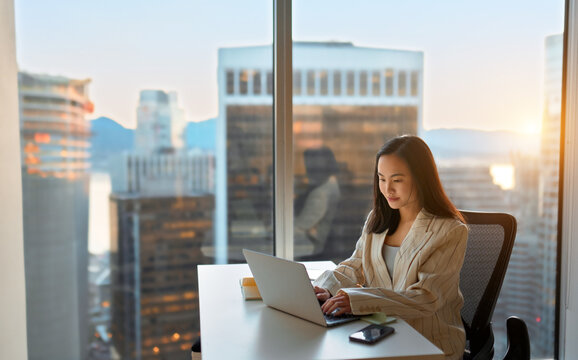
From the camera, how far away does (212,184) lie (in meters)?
2.84

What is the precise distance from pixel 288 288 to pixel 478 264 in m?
0.75


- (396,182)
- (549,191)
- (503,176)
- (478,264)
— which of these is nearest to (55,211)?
(396,182)

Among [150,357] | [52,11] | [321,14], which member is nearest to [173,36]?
[52,11]

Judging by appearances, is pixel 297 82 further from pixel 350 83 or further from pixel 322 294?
pixel 322 294

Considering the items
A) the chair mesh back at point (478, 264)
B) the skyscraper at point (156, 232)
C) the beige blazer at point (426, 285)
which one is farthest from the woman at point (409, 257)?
the skyscraper at point (156, 232)

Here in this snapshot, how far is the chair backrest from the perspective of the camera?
1.82 meters

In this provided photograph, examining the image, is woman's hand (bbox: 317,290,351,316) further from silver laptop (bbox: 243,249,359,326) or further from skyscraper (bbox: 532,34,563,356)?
skyscraper (bbox: 532,34,563,356)

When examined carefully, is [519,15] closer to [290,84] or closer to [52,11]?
[290,84]

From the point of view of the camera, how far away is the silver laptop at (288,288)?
1.49 meters

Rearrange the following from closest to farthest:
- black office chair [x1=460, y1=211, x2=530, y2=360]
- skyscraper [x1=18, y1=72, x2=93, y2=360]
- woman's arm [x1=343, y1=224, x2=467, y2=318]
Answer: woman's arm [x1=343, y1=224, x2=467, y2=318] → black office chair [x1=460, y1=211, x2=530, y2=360] → skyscraper [x1=18, y1=72, x2=93, y2=360]

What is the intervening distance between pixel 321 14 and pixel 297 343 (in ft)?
6.43

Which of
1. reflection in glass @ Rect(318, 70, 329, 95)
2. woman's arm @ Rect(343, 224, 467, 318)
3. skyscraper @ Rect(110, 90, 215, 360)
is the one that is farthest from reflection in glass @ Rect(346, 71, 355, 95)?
woman's arm @ Rect(343, 224, 467, 318)

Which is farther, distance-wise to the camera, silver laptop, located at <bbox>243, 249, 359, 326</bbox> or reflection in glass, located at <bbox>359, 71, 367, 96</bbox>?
reflection in glass, located at <bbox>359, 71, 367, 96</bbox>

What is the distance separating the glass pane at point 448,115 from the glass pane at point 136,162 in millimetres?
268
